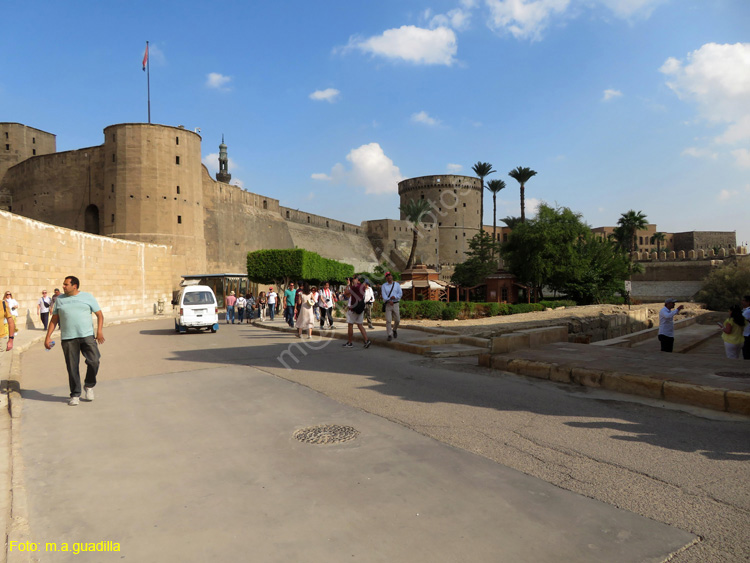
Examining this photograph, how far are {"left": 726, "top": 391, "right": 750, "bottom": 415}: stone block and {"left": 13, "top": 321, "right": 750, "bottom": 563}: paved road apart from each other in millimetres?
191

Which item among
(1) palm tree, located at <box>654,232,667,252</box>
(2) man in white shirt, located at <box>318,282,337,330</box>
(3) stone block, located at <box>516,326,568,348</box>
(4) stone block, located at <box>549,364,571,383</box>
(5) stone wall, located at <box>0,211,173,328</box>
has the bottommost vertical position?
(4) stone block, located at <box>549,364,571,383</box>

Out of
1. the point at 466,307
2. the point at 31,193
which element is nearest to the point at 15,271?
the point at 466,307

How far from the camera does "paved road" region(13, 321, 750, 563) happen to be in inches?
103

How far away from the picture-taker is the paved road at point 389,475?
262 cm

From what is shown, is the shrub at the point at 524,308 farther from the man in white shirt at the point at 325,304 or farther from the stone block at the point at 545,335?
the stone block at the point at 545,335

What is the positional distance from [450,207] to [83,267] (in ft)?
200

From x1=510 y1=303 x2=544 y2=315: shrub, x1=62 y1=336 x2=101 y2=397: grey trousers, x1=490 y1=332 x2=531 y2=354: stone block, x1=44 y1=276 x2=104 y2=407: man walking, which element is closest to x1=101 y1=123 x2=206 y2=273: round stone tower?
x1=510 y1=303 x2=544 y2=315: shrub

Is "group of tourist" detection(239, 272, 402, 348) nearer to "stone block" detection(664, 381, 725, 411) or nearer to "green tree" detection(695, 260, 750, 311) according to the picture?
"stone block" detection(664, 381, 725, 411)

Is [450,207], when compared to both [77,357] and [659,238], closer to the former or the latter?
[659,238]

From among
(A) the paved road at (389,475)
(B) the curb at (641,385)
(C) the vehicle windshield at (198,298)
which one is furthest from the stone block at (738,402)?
(C) the vehicle windshield at (198,298)

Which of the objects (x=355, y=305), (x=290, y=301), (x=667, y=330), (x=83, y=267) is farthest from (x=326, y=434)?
(x=83, y=267)

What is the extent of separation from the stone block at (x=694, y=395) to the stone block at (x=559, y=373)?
4.45 feet

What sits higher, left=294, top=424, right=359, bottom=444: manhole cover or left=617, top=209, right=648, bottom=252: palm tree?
left=617, top=209, right=648, bottom=252: palm tree

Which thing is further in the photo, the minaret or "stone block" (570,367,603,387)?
the minaret
